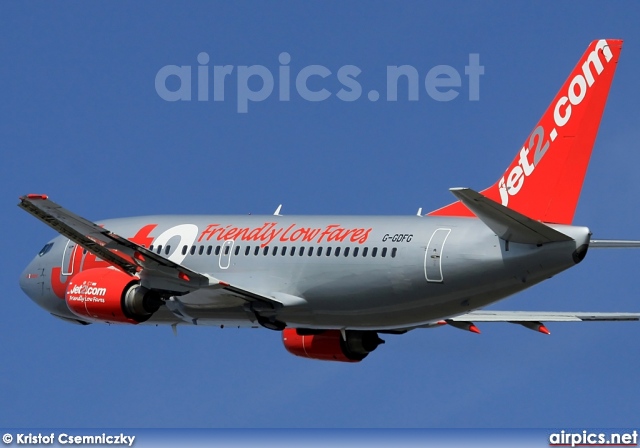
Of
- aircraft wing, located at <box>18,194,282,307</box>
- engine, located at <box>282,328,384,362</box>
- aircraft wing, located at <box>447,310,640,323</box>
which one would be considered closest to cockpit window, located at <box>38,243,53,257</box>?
aircraft wing, located at <box>18,194,282,307</box>

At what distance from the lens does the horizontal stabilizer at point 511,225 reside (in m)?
48.8

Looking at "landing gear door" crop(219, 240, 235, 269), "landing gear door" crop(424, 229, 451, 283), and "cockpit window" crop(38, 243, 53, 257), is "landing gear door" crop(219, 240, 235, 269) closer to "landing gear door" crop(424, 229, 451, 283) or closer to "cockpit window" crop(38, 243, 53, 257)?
"cockpit window" crop(38, 243, 53, 257)

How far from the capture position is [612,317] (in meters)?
58.9

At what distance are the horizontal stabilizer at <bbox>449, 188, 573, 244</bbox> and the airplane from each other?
0.14ft

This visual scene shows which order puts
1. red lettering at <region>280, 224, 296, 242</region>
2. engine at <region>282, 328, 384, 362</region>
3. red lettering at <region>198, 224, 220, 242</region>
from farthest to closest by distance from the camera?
engine at <region>282, 328, 384, 362</region>, red lettering at <region>198, 224, 220, 242</region>, red lettering at <region>280, 224, 296, 242</region>

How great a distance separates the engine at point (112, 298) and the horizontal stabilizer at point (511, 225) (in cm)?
1250

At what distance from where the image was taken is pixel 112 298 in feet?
187

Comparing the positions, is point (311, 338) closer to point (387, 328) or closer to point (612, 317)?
point (387, 328)

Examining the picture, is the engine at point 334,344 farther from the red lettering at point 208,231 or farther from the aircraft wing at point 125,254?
the aircraft wing at point 125,254

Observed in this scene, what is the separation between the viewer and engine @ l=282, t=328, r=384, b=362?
201ft

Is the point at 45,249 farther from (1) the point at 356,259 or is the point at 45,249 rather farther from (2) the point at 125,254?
(1) the point at 356,259

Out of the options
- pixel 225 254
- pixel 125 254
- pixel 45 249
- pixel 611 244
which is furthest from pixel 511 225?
pixel 45 249

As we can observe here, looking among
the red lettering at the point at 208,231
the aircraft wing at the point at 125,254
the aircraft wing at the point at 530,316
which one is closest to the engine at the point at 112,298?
the aircraft wing at the point at 125,254

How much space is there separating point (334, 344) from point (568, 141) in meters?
13.0
